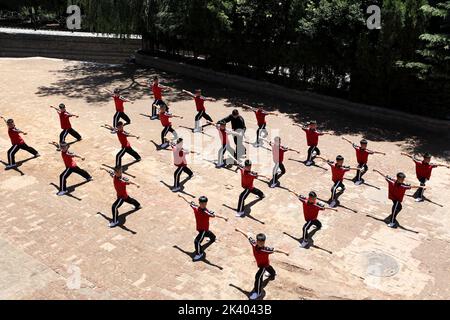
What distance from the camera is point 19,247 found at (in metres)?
10.8

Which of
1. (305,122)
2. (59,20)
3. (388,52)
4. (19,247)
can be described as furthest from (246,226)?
(59,20)

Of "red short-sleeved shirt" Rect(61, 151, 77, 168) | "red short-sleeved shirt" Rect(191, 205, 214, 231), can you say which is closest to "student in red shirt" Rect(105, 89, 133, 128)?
"red short-sleeved shirt" Rect(61, 151, 77, 168)

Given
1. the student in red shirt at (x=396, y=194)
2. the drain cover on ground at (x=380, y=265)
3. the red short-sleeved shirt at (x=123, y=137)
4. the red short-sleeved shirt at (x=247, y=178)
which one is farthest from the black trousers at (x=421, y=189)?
the red short-sleeved shirt at (x=123, y=137)

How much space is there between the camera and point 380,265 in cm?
1040

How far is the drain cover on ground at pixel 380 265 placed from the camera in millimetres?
10141

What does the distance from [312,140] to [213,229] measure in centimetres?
503

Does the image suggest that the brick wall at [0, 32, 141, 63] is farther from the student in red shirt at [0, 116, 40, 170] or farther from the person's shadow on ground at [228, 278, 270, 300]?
the person's shadow on ground at [228, 278, 270, 300]

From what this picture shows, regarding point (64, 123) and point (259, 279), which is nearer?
point (259, 279)

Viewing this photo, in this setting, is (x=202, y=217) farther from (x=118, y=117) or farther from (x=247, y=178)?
(x=118, y=117)

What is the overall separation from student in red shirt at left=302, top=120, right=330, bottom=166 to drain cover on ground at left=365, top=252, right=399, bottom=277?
16.1ft

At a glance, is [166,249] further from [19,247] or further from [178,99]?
[178,99]

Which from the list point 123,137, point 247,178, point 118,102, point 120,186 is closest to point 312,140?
point 247,178

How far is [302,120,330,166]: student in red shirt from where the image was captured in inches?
578

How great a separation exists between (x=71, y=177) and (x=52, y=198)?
132 centimetres
